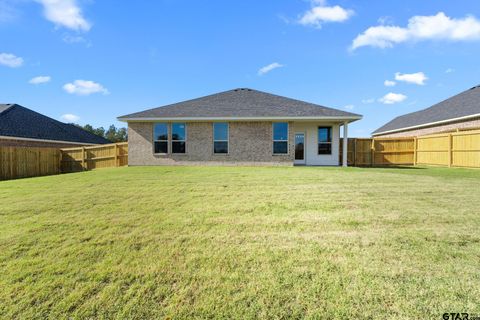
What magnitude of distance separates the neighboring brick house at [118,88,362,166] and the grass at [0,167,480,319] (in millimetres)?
9116

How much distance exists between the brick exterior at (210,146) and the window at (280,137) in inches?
9.9

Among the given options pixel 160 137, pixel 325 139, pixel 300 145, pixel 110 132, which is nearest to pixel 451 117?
pixel 325 139

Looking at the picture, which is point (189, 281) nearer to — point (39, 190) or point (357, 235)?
point (357, 235)

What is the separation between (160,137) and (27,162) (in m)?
8.77

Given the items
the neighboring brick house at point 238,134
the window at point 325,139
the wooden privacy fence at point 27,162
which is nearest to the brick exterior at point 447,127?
the neighboring brick house at point 238,134

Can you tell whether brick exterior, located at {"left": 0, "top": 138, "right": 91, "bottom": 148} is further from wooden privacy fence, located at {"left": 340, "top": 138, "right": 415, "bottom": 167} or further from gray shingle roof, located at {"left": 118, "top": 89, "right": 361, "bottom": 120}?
wooden privacy fence, located at {"left": 340, "top": 138, "right": 415, "bottom": 167}

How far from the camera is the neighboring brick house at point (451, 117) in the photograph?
16.7m

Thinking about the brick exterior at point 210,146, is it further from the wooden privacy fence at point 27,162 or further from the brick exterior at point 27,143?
the brick exterior at point 27,143

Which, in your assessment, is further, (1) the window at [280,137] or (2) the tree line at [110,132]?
(2) the tree line at [110,132]

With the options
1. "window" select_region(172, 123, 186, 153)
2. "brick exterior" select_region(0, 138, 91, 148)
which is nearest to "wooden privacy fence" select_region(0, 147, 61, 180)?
"brick exterior" select_region(0, 138, 91, 148)

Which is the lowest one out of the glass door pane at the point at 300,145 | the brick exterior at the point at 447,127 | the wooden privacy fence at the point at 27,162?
the wooden privacy fence at the point at 27,162

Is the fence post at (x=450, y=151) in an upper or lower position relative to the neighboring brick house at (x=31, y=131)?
lower

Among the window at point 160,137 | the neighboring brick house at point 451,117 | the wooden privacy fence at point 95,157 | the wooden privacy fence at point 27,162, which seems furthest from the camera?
the wooden privacy fence at point 95,157

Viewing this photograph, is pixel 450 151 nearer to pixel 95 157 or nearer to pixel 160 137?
pixel 160 137
